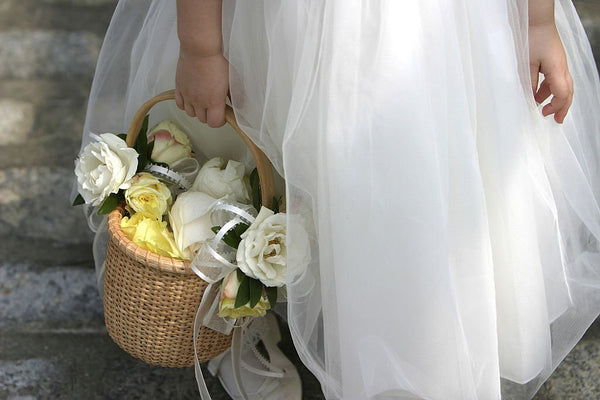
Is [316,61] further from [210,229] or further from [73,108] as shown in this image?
[73,108]

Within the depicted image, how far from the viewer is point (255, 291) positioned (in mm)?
1035

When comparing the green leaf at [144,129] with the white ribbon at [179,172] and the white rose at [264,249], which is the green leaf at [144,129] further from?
the white rose at [264,249]

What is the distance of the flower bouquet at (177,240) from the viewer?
3.37 ft

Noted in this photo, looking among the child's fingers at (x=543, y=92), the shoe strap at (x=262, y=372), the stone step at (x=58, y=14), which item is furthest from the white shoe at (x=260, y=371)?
the stone step at (x=58, y=14)

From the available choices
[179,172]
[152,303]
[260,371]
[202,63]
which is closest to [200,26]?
[202,63]

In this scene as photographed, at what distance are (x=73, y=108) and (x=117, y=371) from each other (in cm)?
66

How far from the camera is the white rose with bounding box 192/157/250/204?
1.11 m

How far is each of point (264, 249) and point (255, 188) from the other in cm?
15

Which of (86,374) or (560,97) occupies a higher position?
(560,97)

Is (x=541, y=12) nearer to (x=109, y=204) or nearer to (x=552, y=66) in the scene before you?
(x=552, y=66)

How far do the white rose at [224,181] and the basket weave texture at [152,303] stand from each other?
0.13 m

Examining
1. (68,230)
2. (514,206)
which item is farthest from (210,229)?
(68,230)

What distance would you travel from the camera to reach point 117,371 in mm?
1352

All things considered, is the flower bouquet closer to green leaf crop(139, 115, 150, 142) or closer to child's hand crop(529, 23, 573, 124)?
green leaf crop(139, 115, 150, 142)
